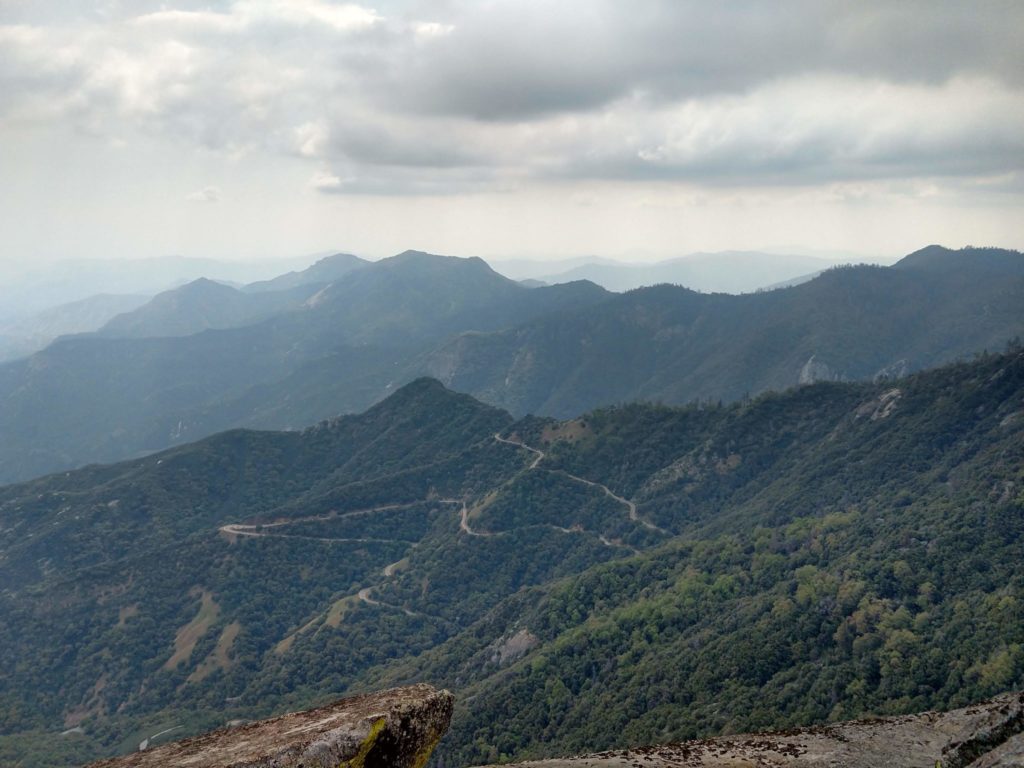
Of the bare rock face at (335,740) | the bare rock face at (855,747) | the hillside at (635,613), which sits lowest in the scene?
the hillside at (635,613)

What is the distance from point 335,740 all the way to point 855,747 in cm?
2840

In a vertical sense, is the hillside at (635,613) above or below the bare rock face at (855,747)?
below

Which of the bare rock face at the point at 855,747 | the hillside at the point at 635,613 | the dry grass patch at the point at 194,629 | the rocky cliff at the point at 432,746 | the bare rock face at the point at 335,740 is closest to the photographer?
the bare rock face at the point at 335,740

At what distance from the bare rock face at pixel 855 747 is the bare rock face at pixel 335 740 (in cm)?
1322

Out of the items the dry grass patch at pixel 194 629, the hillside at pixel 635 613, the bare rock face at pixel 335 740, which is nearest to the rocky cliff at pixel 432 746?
the bare rock face at pixel 335 740

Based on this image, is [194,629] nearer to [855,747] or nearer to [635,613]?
[635,613]

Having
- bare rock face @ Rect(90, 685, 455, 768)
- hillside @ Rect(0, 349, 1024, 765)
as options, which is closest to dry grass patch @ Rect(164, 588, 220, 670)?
hillside @ Rect(0, 349, 1024, 765)

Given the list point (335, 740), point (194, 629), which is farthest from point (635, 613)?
point (194, 629)

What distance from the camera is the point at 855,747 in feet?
130

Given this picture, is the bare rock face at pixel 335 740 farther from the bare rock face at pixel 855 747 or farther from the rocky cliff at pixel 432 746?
the bare rock face at pixel 855 747

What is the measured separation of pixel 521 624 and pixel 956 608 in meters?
70.6

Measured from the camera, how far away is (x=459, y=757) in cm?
9312

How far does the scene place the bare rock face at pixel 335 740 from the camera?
922 inches

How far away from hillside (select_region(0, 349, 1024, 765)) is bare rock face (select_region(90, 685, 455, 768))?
180 ft
